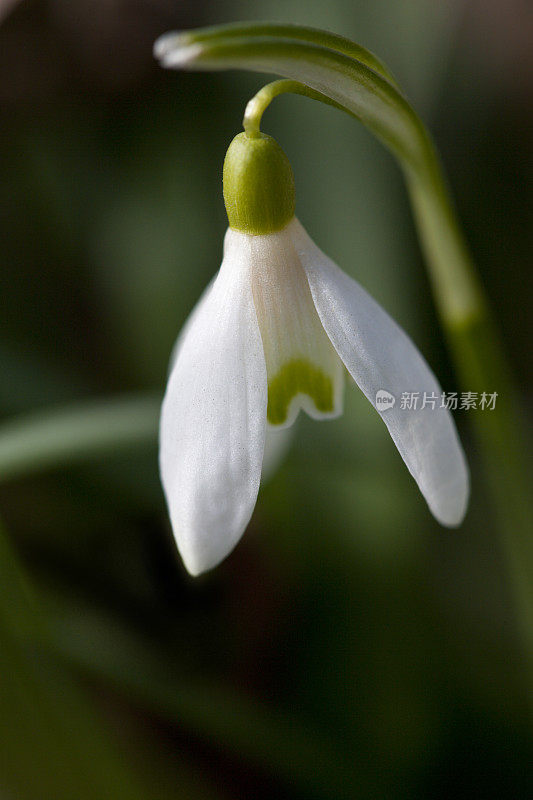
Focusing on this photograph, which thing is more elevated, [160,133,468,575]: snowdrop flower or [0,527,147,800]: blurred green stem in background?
[160,133,468,575]: snowdrop flower

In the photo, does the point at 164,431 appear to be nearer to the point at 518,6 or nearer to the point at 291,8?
the point at 291,8

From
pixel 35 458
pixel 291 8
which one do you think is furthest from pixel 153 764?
pixel 291 8

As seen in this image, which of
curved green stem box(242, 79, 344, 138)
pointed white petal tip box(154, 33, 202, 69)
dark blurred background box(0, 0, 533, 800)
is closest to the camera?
pointed white petal tip box(154, 33, 202, 69)

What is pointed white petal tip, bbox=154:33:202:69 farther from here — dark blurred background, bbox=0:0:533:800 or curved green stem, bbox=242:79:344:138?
dark blurred background, bbox=0:0:533:800

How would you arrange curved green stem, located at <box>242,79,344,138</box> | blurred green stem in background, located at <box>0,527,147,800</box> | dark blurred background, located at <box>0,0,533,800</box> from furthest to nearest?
dark blurred background, located at <box>0,0,533,800</box> → blurred green stem in background, located at <box>0,527,147,800</box> → curved green stem, located at <box>242,79,344,138</box>

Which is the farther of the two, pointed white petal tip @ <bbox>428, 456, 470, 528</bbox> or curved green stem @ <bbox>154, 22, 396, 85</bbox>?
pointed white petal tip @ <bbox>428, 456, 470, 528</bbox>

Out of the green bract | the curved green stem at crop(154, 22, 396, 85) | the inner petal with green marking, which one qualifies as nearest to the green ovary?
the inner petal with green marking

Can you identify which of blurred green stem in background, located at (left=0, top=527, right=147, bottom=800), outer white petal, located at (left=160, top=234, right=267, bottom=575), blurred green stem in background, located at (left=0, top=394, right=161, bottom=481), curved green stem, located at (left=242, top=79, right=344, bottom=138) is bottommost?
blurred green stem in background, located at (left=0, top=527, right=147, bottom=800)
